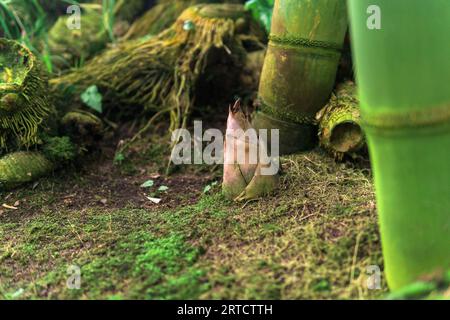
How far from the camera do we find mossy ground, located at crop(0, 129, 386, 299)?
5.58ft

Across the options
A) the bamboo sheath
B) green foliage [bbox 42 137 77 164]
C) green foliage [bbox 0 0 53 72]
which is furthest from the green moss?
green foliage [bbox 0 0 53 72]

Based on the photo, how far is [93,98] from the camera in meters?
3.26

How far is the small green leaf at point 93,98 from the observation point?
3246 millimetres

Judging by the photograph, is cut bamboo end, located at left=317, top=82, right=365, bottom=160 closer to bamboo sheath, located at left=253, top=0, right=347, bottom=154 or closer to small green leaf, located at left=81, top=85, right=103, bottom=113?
bamboo sheath, located at left=253, top=0, right=347, bottom=154

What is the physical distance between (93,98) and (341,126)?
1594 millimetres

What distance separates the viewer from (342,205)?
6.70ft

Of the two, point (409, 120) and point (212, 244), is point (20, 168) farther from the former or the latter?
point (409, 120)

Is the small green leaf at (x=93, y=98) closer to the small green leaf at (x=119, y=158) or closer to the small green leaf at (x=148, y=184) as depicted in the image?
the small green leaf at (x=119, y=158)

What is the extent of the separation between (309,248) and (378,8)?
0.82 meters

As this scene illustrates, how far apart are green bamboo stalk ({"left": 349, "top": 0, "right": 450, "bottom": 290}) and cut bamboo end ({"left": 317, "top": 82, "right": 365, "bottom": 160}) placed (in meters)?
0.89

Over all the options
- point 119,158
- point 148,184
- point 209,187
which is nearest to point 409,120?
point 209,187

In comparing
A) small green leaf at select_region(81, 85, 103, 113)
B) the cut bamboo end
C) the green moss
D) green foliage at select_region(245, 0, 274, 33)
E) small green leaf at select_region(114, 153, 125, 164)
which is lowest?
the green moss

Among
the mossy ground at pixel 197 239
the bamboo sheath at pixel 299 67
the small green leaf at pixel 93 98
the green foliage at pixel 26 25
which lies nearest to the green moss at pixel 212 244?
the mossy ground at pixel 197 239
